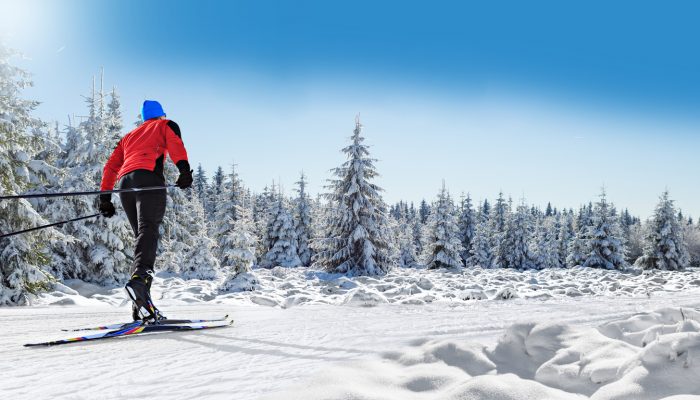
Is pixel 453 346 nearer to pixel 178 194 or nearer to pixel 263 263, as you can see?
pixel 178 194

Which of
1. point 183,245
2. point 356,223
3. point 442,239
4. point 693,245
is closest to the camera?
point 356,223

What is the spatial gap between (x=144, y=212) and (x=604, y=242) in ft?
120

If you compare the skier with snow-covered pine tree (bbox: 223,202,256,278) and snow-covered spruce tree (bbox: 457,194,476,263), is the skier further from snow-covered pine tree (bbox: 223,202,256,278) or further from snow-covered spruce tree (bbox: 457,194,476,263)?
snow-covered spruce tree (bbox: 457,194,476,263)

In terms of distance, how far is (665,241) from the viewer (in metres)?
33.4

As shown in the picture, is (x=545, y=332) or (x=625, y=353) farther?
(x=545, y=332)

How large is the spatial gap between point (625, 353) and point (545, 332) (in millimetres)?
371

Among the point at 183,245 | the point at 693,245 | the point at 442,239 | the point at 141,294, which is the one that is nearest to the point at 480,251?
the point at 442,239

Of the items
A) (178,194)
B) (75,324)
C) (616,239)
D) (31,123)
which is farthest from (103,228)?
(616,239)

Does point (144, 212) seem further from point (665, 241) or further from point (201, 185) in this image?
point (201, 185)

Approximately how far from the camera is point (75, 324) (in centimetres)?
334

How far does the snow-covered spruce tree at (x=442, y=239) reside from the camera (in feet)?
95.1

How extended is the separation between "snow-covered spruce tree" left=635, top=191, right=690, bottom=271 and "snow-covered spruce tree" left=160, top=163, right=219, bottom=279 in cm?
3402

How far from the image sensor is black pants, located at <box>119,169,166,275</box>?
2.98 meters

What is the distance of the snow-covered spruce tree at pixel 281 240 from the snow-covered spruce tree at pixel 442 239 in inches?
489
